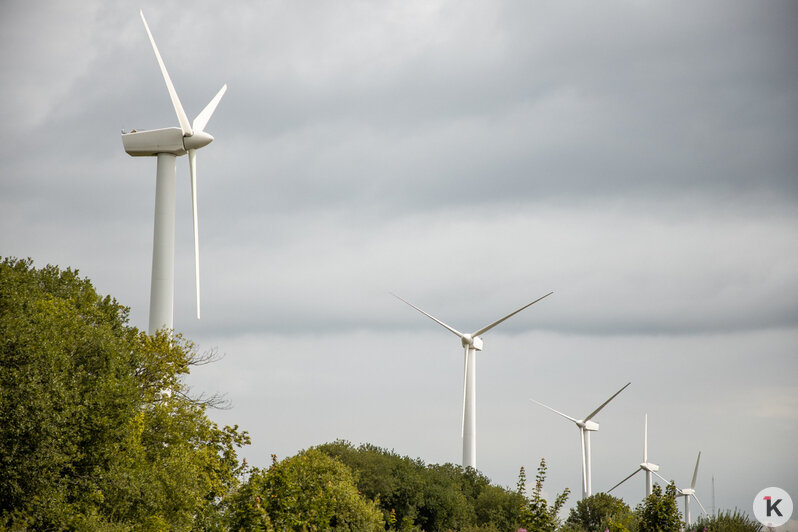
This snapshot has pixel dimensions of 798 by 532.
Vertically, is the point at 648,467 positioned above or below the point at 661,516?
above

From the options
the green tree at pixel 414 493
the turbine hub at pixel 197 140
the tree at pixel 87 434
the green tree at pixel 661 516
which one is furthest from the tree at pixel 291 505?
the turbine hub at pixel 197 140

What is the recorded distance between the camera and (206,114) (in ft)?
188

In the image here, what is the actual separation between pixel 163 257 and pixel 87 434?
48.4 feet

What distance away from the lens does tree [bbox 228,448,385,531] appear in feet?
118

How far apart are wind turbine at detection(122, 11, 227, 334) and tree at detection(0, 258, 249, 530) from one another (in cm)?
439

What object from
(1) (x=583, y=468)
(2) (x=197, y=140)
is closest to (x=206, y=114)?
(2) (x=197, y=140)

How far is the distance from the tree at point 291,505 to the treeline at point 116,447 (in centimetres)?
8

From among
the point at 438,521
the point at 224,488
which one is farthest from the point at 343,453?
the point at 224,488

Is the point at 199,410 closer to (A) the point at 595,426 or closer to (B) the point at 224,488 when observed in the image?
(B) the point at 224,488

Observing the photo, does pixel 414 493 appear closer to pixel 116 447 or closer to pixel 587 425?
pixel 116 447

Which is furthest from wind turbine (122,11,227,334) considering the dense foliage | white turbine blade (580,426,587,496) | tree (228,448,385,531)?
white turbine blade (580,426,587,496)

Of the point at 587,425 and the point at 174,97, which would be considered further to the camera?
the point at 587,425

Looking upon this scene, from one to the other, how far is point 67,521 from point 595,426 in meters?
88.0

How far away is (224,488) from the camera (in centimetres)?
4506
